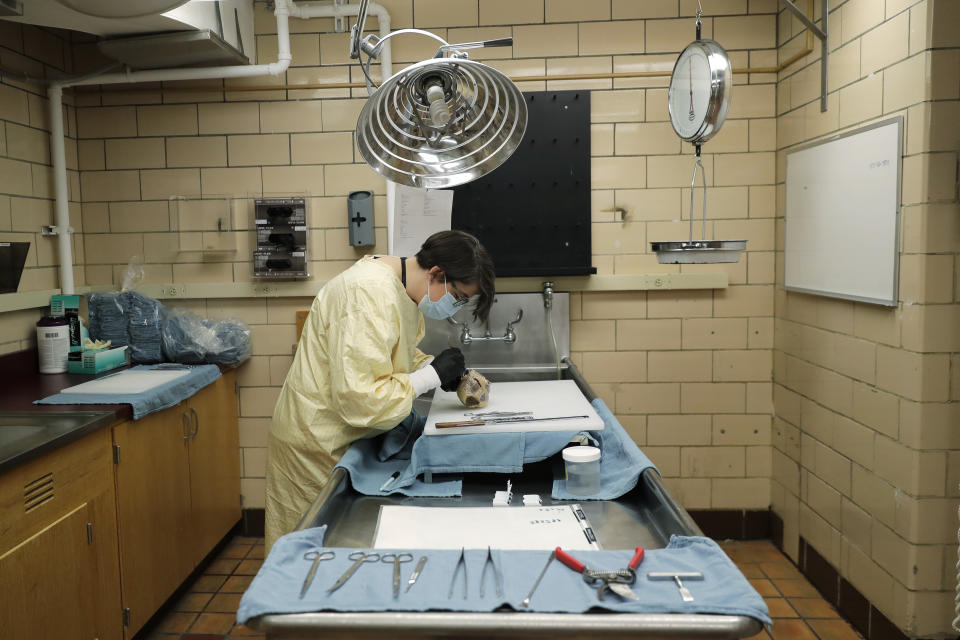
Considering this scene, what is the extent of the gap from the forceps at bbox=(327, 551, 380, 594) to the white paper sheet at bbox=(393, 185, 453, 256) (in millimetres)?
2232

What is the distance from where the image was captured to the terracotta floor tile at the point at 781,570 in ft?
10.5

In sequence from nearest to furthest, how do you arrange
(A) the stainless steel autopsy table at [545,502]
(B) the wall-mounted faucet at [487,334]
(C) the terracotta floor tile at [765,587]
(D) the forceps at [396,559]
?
(A) the stainless steel autopsy table at [545,502] → (D) the forceps at [396,559] → (C) the terracotta floor tile at [765,587] → (B) the wall-mounted faucet at [487,334]

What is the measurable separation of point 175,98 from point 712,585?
131 inches

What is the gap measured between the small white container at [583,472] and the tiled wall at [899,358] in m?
1.34

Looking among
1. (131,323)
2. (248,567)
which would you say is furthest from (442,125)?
(248,567)

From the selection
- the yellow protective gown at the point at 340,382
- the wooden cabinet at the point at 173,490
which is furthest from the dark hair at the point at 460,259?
the wooden cabinet at the point at 173,490

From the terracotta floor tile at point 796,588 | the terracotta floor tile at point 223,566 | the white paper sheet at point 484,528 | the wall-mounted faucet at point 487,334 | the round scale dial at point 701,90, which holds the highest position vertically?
the round scale dial at point 701,90

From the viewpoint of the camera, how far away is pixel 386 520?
5.03ft

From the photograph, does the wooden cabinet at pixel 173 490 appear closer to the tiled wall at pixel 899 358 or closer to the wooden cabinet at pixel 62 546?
the wooden cabinet at pixel 62 546

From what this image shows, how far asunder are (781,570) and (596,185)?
200 centimetres

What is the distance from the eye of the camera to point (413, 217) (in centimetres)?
340

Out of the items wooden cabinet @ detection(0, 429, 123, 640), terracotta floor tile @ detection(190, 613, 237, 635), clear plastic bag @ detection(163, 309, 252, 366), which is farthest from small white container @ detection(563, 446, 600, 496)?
clear plastic bag @ detection(163, 309, 252, 366)

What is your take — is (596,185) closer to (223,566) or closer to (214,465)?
A: (214,465)

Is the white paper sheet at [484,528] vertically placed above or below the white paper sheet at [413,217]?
below
